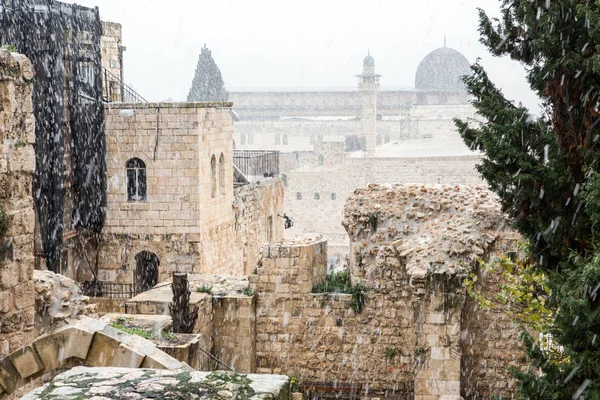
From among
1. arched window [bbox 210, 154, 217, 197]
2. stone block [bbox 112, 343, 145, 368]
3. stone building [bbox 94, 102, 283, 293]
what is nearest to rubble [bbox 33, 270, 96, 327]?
stone block [bbox 112, 343, 145, 368]

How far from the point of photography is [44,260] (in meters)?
15.7

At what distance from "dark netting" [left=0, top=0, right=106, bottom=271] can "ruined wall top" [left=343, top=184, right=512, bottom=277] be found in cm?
614

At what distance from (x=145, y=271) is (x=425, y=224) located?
26.7 feet

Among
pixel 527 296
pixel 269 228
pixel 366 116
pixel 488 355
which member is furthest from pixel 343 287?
pixel 366 116

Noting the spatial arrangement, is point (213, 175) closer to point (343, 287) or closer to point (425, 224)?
point (343, 287)

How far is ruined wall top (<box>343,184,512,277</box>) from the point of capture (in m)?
11.7

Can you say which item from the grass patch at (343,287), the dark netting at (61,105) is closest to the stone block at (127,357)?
the grass patch at (343,287)

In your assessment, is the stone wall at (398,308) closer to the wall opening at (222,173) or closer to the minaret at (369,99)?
the wall opening at (222,173)

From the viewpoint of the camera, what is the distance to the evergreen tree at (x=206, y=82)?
58719 millimetres

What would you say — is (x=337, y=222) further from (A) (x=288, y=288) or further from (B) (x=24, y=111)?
(B) (x=24, y=111)

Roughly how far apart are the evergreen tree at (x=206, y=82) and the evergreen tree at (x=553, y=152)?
168 ft

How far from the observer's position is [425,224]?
12312 millimetres

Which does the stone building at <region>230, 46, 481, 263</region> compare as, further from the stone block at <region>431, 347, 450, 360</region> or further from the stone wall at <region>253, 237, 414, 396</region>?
the stone block at <region>431, 347, 450, 360</region>

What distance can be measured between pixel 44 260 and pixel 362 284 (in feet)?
20.6
